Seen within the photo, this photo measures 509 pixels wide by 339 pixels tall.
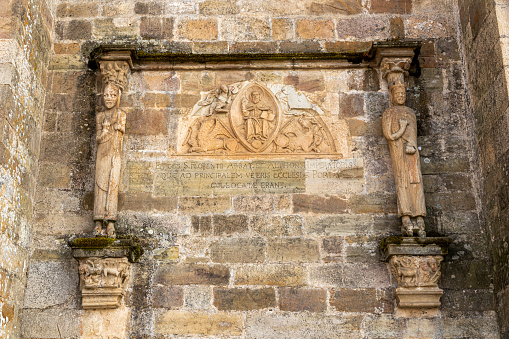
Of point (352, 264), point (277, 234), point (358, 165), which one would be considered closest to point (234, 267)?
point (277, 234)

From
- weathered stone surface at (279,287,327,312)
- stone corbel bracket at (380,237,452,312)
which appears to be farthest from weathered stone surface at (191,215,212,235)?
stone corbel bracket at (380,237,452,312)

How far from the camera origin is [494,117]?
6008 millimetres

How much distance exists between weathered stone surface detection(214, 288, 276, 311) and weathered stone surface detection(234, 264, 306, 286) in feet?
0.25

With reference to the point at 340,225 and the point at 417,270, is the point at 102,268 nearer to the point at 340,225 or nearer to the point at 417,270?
the point at 340,225

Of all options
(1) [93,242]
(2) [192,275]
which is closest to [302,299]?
(2) [192,275]

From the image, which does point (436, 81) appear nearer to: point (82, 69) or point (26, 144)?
point (82, 69)

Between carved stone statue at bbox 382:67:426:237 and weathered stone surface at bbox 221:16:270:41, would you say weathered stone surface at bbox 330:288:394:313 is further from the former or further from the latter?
weathered stone surface at bbox 221:16:270:41

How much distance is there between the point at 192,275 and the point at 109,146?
1.54 meters

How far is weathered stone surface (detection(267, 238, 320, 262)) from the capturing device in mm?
6090

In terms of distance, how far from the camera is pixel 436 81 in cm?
679

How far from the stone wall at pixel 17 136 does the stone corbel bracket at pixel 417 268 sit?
11.3ft

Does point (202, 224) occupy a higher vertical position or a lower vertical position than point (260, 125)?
lower

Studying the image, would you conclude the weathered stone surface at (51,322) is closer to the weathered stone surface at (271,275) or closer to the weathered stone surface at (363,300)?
the weathered stone surface at (271,275)

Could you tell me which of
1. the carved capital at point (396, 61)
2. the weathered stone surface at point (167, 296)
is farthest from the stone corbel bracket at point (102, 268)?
the carved capital at point (396, 61)
